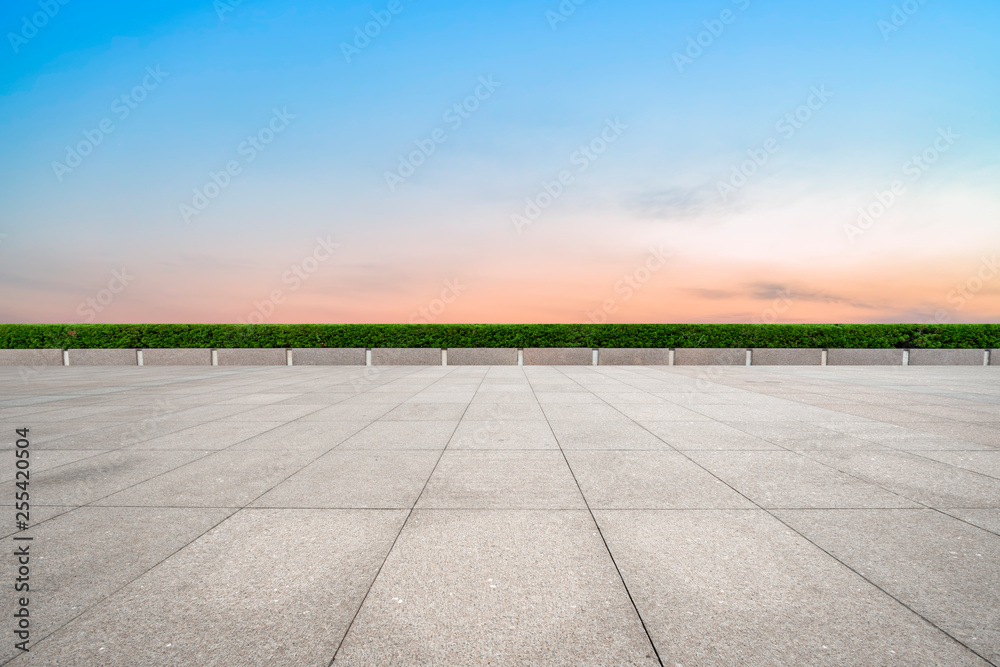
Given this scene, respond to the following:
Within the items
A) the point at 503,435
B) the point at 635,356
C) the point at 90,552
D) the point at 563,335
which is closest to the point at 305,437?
the point at 503,435

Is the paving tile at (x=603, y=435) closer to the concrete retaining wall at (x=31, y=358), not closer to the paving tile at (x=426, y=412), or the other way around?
the paving tile at (x=426, y=412)

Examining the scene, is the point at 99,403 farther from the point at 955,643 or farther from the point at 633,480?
the point at 955,643

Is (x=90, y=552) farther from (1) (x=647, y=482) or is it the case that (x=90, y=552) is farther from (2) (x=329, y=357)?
(2) (x=329, y=357)

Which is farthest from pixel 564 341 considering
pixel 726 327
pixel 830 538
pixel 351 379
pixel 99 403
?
pixel 830 538

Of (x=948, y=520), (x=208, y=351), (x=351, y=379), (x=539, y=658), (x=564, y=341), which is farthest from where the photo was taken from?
(x=564, y=341)

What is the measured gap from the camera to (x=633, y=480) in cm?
459

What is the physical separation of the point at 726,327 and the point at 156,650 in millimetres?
22333

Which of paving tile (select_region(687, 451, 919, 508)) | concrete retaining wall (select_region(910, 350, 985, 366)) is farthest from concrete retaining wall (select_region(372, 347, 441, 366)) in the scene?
concrete retaining wall (select_region(910, 350, 985, 366))

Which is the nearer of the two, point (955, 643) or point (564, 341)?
point (955, 643)

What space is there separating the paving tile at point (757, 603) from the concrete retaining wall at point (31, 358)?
2621cm

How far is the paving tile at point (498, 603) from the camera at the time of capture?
2.18m

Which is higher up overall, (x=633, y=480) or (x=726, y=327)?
(x=726, y=327)

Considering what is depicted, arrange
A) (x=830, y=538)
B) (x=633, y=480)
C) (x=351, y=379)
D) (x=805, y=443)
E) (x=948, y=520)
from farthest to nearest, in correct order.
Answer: (x=351, y=379)
(x=805, y=443)
(x=633, y=480)
(x=948, y=520)
(x=830, y=538)

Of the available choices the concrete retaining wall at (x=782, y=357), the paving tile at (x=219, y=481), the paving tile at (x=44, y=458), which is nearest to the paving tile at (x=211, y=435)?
the paving tile at (x=44, y=458)
